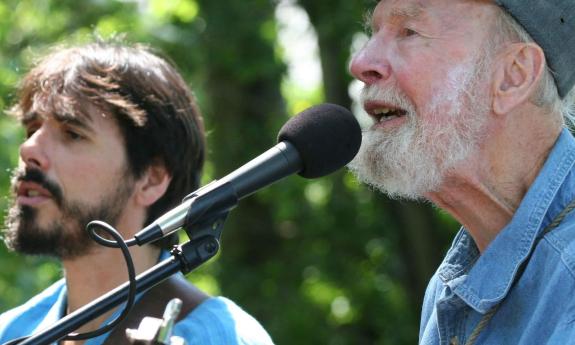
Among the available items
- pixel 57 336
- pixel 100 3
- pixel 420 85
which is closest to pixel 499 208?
pixel 420 85

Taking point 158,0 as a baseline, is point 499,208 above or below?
above

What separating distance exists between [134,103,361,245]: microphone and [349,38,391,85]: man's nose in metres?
0.24

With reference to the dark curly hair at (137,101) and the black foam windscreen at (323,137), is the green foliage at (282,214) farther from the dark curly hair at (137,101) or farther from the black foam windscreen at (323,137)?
the black foam windscreen at (323,137)

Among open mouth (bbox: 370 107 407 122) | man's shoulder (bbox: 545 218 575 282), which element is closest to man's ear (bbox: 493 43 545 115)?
open mouth (bbox: 370 107 407 122)

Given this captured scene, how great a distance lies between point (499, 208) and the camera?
112 inches

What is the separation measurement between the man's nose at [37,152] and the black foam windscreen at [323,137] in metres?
1.36

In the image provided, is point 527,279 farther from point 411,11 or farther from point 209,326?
point 209,326

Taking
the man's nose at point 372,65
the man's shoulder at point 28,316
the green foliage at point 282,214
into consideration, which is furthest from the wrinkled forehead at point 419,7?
the green foliage at point 282,214

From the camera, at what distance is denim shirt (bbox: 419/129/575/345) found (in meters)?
2.53

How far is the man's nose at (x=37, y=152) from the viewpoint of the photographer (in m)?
3.75

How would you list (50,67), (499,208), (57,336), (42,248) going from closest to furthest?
(57,336), (499,208), (42,248), (50,67)

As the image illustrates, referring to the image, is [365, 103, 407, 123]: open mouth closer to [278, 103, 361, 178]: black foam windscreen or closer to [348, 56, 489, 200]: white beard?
[348, 56, 489, 200]: white beard

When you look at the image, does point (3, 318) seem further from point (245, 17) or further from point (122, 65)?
point (245, 17)

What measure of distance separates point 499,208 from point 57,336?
1.21 metres
